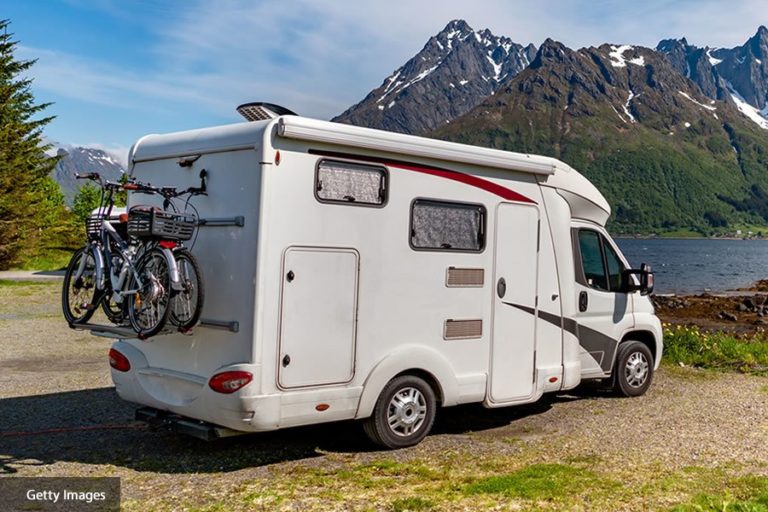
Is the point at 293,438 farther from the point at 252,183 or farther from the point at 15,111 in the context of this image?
the point at 15,111

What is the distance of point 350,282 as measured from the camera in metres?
7.35

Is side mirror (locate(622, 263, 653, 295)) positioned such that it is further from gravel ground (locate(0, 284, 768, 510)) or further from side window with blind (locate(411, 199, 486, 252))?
side window with blind (locate(411, 199, 486, 252))

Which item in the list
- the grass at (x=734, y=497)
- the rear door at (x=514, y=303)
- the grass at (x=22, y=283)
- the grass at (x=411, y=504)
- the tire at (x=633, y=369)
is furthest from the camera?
the grass at (x=22, y=283)

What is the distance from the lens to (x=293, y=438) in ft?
27.2

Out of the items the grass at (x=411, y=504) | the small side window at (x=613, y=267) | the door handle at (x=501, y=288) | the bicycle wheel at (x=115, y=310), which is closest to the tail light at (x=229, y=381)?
the bicycle wheel at (x=115, y=310)

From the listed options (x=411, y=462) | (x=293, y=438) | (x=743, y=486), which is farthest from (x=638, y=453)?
(x=293, y=438)

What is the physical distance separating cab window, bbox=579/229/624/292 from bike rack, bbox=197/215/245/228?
15.3 ft

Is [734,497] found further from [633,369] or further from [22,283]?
[22,283]

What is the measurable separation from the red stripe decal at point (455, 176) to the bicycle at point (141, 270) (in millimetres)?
1469

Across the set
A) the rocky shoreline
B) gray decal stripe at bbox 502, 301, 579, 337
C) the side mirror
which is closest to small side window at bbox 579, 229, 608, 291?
the side mirror

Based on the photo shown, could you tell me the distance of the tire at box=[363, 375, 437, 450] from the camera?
7.57 m

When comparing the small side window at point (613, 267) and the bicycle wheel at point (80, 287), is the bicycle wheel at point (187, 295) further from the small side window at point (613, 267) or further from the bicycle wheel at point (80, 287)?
the small side window at point (613, 267)

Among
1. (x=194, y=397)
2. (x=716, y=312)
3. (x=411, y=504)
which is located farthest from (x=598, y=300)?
(x=716, y=312)

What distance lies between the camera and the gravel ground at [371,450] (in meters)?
6.50
